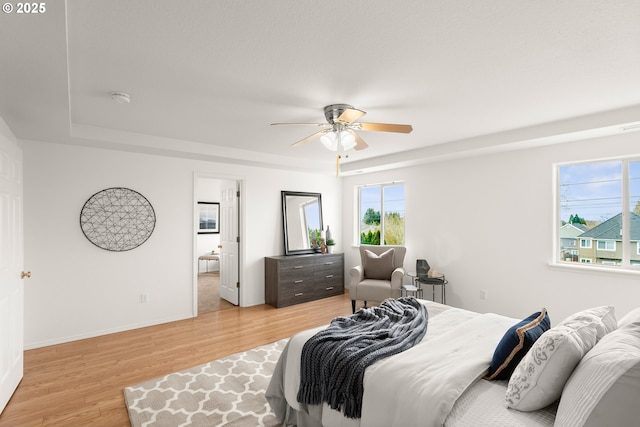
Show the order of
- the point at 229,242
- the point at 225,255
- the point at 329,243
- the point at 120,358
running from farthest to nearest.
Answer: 1. the point at 329,243
2. the point at 225,255
3. the point at 229,242
4. the point at 120,358

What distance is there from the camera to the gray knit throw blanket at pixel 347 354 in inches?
71.2

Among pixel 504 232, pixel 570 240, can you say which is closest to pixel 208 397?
pixel 504 232

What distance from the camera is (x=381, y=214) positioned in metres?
6.01

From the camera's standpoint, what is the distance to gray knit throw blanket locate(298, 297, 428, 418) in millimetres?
1808

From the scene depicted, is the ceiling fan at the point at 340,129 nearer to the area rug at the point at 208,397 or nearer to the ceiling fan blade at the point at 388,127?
the ceiling fan blade at the point at 388,127

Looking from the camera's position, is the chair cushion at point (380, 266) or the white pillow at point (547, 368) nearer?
the white pillow at point (547, 368)

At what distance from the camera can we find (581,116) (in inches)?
128

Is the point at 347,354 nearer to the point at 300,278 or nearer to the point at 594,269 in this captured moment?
the point at 594,269

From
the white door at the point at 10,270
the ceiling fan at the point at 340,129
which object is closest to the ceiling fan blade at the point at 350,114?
the ceiling fan at the point at 340,129

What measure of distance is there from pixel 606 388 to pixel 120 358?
3818 mm

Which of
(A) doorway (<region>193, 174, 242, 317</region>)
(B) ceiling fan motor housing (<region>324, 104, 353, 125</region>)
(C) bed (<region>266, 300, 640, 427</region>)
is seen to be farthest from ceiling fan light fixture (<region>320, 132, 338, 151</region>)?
(A) doorway (<region>193, 174, 242, 317</region>)

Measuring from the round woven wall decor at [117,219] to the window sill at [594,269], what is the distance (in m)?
5.11

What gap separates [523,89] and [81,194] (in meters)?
4.67

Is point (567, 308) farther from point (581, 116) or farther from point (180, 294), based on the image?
point (180, 294)
